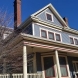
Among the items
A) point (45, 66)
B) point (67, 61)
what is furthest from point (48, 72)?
point (67, 61)

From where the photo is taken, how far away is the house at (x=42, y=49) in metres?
9.82

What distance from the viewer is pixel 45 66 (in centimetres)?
1220

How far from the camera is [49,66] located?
1227 centimetres

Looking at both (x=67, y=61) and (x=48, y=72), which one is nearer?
(x=48, y=72)

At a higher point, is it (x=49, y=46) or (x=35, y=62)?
(x=49, y=46)

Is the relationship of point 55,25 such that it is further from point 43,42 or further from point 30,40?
point 30,40

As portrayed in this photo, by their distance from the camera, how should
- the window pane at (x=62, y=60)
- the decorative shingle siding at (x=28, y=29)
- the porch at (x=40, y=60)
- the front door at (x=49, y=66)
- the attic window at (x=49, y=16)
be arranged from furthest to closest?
1. the attic window at (x=49, y=16)
2. the decorative shingle siding at (x=28, y=29)
3. the window pane at (x=62, y=60)
4. the front door at (x=49, y=66)
5. the porch at (x=40, y=60)

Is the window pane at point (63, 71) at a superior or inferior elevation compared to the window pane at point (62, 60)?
inferior

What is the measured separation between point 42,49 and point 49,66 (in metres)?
1.94

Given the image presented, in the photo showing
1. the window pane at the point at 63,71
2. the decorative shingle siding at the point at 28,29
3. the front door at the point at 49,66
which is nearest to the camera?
the front door at the point at 49,66

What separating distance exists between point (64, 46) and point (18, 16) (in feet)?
22.8

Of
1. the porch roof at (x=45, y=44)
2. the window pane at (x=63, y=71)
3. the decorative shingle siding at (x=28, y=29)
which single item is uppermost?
the decorative shingle siding at (x=28, y=29)

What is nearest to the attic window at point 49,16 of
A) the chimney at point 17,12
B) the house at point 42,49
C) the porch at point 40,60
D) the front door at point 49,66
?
the house at point 42,49

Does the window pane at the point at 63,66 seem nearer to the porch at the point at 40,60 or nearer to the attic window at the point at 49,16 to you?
the porch at the point at 40,60
